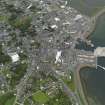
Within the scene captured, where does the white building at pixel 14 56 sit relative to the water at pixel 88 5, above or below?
below

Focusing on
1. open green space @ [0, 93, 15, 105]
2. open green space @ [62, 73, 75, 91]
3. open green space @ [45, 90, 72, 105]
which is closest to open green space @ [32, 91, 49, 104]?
open green space @ [45, 90, 72, 105]

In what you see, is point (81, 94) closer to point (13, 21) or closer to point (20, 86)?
point (20, 86)

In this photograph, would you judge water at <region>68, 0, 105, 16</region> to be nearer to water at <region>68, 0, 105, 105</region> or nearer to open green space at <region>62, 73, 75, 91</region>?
water at <region>68, 0, 105, 105</region>

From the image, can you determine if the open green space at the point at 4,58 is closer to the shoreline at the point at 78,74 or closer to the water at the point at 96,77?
the shoreline at the point at 78,74

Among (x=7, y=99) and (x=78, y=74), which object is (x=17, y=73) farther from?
(x=78, y=74)

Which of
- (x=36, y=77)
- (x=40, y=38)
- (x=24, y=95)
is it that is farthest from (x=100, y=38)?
(x=24, y=95)

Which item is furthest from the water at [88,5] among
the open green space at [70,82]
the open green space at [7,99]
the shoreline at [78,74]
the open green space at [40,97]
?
the open green space at [7,99]
